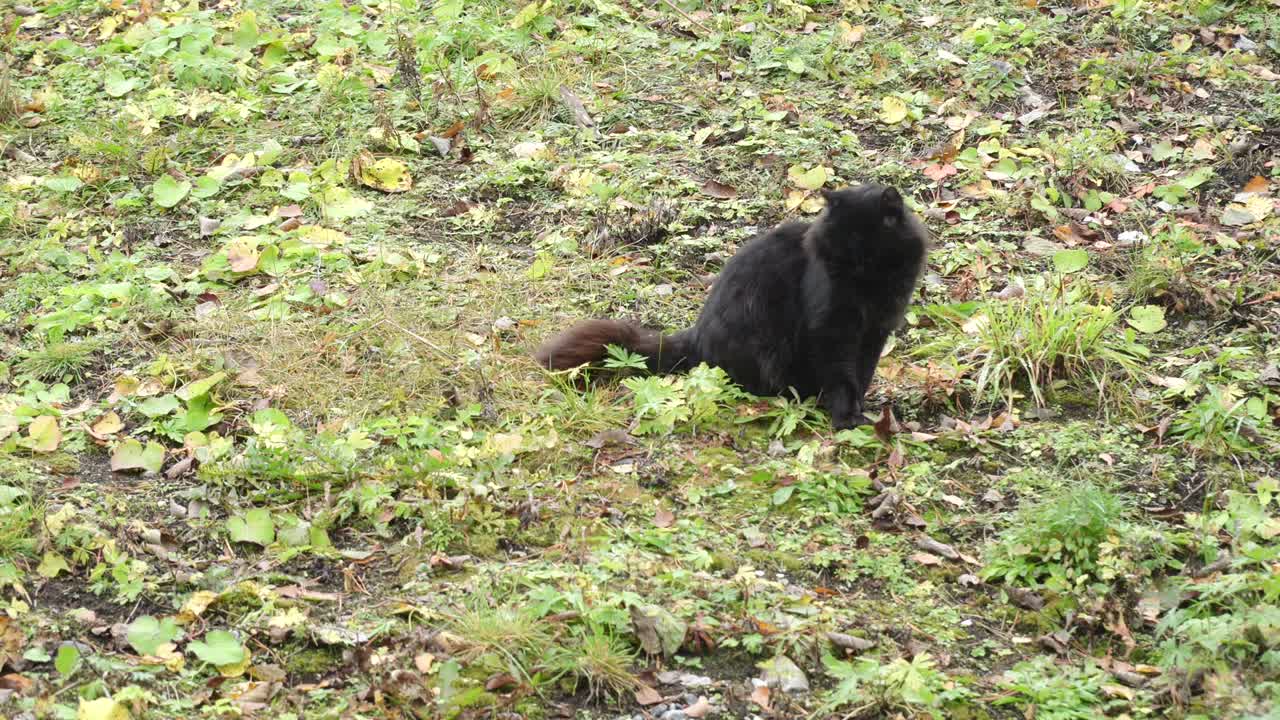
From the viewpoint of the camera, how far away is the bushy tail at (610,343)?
15.4ft

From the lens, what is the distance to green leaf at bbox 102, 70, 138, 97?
7.21 metres

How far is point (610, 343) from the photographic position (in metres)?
4.72

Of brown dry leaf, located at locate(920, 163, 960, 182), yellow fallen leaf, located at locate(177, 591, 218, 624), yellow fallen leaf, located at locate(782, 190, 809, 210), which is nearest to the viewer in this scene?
yellow fallen leaf, located at locate(177, 591, 218, 624)

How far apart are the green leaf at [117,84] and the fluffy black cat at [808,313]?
3906 mm

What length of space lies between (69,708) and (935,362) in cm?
331

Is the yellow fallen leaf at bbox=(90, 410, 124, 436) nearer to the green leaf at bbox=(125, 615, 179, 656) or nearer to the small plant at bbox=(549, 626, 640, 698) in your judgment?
the green leaf at bbox=(125, 615, 179, 656)

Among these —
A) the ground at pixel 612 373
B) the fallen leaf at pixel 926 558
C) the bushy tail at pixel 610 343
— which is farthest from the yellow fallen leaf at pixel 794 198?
the fallen leaf at pixel 926 558

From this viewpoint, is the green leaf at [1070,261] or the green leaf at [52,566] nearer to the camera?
the green leaf at [52,566]

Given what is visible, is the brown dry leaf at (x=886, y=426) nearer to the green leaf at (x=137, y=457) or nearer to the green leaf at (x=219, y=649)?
the green leaf at (x=219, y=649)

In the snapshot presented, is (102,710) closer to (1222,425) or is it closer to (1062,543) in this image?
(1062,543)

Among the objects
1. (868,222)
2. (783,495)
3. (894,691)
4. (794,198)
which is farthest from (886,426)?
(794,198)

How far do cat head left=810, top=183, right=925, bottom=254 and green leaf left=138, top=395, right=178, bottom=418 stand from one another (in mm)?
2426

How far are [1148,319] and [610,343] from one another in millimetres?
2139

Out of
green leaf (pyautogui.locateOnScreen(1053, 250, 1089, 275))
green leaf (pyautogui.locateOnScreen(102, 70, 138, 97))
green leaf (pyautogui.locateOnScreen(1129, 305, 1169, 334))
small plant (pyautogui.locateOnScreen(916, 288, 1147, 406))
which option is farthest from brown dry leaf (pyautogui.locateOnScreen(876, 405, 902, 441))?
green leaf (pyautogui.locateOnScreen(102, 70, 138, 97))
